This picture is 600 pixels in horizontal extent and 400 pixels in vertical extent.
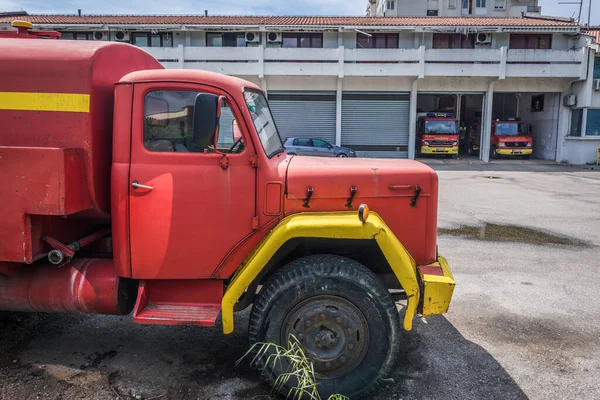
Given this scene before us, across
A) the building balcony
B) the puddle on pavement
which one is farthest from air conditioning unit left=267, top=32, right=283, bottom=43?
the puddle on pavement

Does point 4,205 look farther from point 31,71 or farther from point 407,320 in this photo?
point 407,320

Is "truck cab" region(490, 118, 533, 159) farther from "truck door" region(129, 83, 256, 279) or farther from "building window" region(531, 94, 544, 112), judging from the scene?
"truck door" region(129, 83, 256, 279)

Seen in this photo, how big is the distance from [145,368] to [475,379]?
108 inches

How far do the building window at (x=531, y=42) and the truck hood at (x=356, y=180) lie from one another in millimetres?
30348

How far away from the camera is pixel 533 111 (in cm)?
3316

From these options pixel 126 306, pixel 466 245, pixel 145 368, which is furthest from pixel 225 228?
pixel 466 245

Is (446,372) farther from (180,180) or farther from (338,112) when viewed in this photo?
(338,112)

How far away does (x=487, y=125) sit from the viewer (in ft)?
97.0

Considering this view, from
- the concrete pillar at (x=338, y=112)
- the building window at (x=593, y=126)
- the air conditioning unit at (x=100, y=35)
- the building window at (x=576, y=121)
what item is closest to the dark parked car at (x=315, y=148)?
the concrete pillar at (x=338, y=112)

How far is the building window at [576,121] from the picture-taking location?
28.4 meters

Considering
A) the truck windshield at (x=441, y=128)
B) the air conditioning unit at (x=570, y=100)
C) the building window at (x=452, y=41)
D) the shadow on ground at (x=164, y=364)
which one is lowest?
the shadow on ground at (x=164, y=364)

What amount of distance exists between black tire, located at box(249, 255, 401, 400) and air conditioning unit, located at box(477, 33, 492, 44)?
29.7m

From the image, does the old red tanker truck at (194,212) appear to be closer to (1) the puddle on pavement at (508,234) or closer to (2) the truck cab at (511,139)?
(1) the puddle on pavement at (508,234)

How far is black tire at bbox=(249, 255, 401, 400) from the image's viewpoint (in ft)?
11.6
